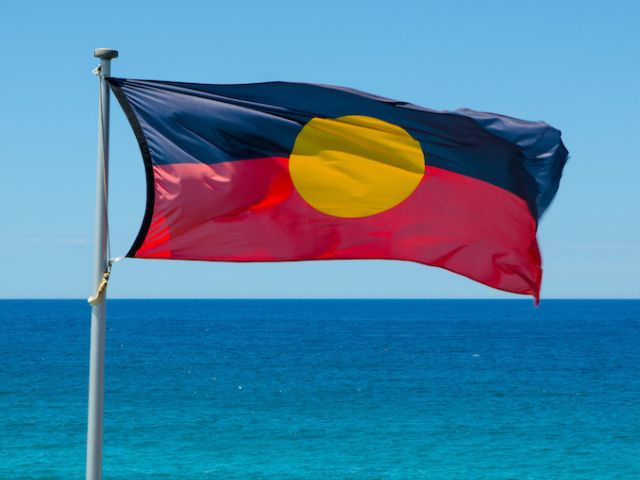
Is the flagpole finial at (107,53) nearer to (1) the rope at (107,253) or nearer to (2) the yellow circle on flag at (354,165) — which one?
(1) the rope at (107,253)

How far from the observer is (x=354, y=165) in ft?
30.9

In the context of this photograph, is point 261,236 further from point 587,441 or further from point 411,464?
point 587,441

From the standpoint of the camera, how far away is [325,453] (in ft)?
132

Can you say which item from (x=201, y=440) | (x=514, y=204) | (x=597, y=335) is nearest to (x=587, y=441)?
(x=201, y=440)

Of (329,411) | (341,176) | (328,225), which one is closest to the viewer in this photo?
(328,225)

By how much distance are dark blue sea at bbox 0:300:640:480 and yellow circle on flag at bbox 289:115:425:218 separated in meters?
27.0

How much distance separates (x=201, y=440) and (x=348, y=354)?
55.5 metres

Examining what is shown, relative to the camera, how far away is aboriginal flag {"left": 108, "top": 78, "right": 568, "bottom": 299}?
8.66m

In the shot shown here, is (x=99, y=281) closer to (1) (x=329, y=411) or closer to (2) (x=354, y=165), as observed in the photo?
(2) (x=354, y=165)

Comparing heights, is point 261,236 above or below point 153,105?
below

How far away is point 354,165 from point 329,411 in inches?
1813

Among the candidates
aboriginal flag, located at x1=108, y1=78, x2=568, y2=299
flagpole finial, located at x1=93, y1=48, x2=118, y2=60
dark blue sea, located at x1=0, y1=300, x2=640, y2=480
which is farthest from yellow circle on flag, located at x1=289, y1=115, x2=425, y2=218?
dark blue sea, located at x1=0, y1=300, x2=640, y2=480

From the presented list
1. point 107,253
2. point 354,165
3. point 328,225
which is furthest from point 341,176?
point 107,253

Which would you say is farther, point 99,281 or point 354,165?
point 354,165
